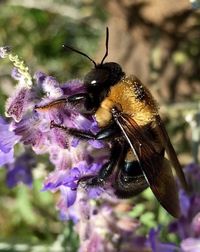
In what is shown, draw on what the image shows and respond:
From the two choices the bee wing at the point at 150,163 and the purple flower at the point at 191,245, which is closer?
the bee wing at the point at 150,163

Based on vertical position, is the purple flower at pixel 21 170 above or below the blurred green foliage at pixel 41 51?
above

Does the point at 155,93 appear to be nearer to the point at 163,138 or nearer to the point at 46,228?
the point at 46,228

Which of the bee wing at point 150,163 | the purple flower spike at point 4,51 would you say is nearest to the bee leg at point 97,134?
the bee wing at point 150,163

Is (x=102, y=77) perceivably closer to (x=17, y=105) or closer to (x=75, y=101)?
(x=75, y=101)

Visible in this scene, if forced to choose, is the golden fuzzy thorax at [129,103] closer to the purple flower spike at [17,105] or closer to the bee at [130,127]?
the bee at [130,127]

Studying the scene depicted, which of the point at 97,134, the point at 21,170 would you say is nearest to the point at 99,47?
the point at 21,170

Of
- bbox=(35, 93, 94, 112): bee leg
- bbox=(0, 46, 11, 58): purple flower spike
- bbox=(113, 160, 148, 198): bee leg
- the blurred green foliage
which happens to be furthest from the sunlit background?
bbox=(0, 46, 11, 58): purple flower spike
